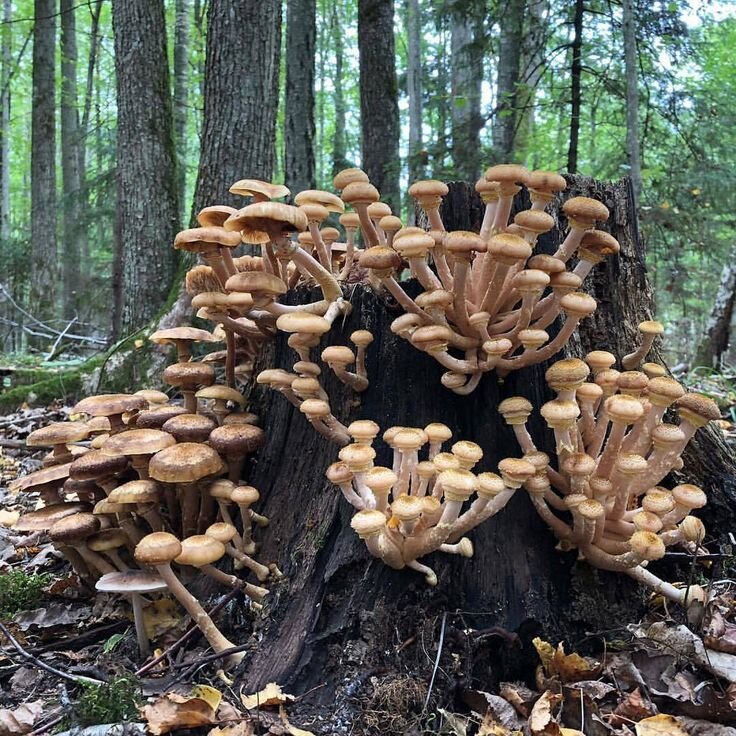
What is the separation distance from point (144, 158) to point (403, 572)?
6574 millimetres

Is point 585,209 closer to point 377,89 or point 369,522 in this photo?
point 369,522

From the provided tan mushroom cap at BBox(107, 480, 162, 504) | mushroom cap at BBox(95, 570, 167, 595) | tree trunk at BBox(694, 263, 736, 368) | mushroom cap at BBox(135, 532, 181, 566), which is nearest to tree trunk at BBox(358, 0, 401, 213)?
tree trunk at BBox(694, 263, 736, 368)

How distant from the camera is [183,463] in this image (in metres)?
2.73

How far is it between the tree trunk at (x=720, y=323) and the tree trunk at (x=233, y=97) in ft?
21.2

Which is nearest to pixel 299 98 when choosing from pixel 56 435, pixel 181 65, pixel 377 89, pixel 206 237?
pixel 377 89

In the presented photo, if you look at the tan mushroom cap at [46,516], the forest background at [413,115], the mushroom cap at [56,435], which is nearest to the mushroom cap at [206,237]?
the mushroom cap at [56,435]

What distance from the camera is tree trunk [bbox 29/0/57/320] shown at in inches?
581

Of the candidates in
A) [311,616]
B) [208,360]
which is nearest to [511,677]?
[311,616]

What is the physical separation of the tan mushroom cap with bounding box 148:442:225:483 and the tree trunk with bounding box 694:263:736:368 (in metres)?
8.04

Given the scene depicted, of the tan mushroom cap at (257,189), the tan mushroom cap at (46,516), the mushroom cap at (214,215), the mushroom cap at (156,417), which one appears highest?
the tan mushroom cap at (257,189)

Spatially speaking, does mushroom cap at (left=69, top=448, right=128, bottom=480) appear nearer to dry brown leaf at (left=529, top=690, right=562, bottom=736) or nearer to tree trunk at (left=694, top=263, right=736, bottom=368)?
dry brown leaf at (left=529, top=690, right=562, bottom=736)

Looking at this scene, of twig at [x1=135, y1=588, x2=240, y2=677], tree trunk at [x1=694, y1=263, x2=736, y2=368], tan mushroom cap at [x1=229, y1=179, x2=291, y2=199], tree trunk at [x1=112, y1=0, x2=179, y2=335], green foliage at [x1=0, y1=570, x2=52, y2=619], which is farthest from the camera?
tree trunk at [x1=694, y1=263, x2=736, y2=368]

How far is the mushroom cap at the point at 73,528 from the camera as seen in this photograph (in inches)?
113

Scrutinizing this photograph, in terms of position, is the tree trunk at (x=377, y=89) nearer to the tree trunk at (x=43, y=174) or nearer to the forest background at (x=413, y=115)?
the forest background at (x=413, y=115)
